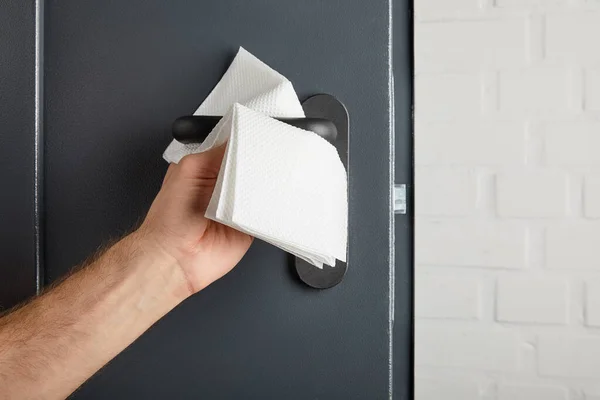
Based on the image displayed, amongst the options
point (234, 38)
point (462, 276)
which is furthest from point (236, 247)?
point (462, 276)

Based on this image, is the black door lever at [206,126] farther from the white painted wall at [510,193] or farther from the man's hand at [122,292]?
the white painted wall at [510,193]

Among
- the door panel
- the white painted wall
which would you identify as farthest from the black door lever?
the white painted wall

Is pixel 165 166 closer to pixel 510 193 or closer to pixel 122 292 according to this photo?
pixel 122 292

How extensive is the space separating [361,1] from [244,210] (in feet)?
0.77

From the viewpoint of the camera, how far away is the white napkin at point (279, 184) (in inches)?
19.1

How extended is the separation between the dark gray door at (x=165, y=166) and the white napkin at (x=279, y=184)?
0.19 ft

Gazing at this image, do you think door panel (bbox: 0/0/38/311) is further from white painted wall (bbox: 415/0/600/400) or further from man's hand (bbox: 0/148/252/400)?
white painted wall (bbox: 415/0/600/400)

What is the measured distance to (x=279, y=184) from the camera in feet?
1.62

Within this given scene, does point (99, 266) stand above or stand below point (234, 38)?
below

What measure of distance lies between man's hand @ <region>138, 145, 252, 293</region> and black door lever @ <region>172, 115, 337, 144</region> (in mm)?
17

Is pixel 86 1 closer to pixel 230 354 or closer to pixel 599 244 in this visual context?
pixel 230 354

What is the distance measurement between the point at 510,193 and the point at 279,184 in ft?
2.38

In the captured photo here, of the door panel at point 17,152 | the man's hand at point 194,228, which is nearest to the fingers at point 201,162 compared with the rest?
the man's hand at point 194,228

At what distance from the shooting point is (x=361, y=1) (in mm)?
581
